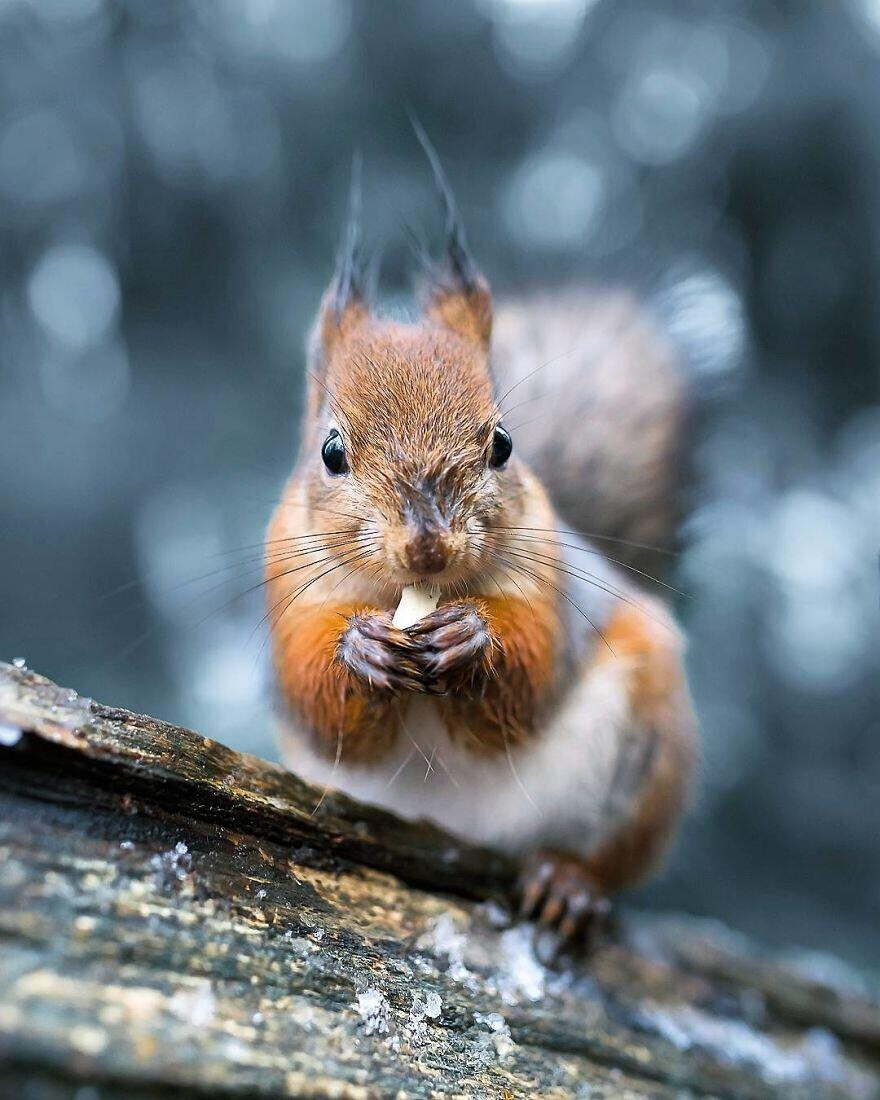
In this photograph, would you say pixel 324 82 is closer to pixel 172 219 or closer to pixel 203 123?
pixel 203 123

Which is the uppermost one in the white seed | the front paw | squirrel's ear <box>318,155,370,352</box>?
squirrel's ear <box>318,155,370,352</box>

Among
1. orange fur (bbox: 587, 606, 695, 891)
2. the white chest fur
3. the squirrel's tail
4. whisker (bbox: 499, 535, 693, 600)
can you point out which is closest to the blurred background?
the squirrel's tail

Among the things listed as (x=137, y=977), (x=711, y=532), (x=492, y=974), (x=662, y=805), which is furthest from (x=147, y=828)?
(x=711, y=532)

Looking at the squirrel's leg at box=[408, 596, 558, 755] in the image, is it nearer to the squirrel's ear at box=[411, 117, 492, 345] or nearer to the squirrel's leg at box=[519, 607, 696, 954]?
the squirrel's leg at box=[519, 607, 696, 954]

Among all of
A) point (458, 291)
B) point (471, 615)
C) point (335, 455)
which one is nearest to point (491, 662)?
point (471, 615)

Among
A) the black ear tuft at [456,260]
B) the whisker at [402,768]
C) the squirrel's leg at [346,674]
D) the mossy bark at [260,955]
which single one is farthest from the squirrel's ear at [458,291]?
the mossy bark at [260,955]

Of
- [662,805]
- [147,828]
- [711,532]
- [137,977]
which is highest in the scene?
[711,532]

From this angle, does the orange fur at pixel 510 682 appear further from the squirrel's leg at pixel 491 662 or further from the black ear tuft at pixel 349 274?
the black ear tuft at pixel 349 274
